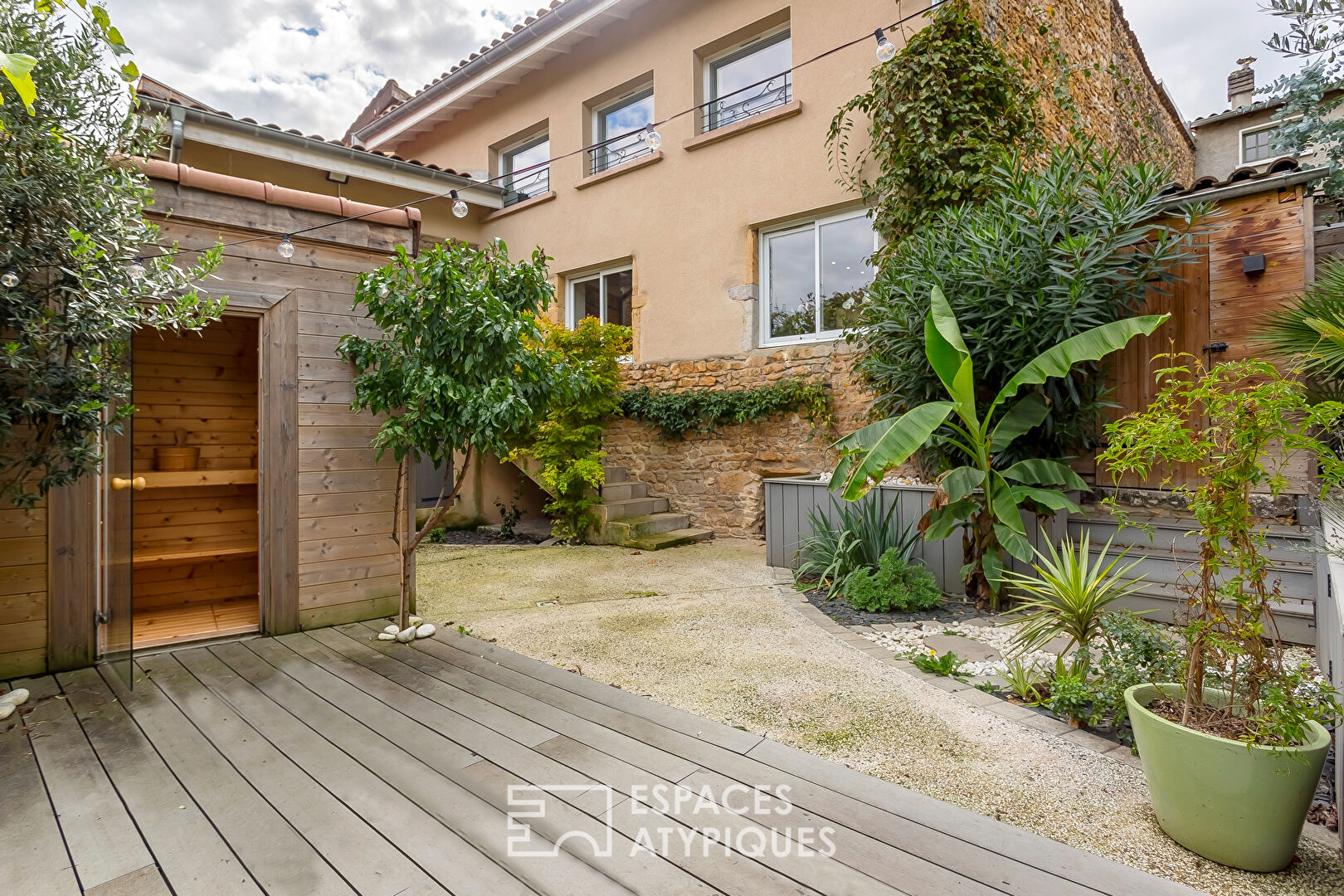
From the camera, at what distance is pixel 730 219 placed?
24.1ft

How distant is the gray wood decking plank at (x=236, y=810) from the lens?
5.57 feet

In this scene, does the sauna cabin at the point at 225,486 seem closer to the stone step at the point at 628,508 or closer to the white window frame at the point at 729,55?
the stone step at the point at 628,508

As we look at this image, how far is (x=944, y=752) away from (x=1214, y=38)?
36.0ft

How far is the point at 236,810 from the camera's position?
79.1 inches

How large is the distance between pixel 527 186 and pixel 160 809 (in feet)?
31.0

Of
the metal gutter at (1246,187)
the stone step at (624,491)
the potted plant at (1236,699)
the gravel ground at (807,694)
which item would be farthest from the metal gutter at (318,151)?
the potted plant at (1236,699)

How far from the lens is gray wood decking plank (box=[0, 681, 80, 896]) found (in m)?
1.70

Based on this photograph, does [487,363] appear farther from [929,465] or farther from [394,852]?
[929,465]

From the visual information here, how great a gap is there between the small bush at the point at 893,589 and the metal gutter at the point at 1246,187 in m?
2.90

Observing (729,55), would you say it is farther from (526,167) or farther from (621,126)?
(526,167)

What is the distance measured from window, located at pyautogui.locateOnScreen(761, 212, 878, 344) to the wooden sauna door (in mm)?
5667

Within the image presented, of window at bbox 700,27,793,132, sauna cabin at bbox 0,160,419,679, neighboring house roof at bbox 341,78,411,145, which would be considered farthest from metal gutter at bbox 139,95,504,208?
sauna cabin at bbox 0,160,419,679

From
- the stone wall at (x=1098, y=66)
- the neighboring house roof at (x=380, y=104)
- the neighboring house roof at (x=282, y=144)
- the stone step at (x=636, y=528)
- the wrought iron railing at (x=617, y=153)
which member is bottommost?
the stone step at (x=636, y=528)

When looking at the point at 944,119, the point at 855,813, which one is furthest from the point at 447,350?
the point at 944,119
